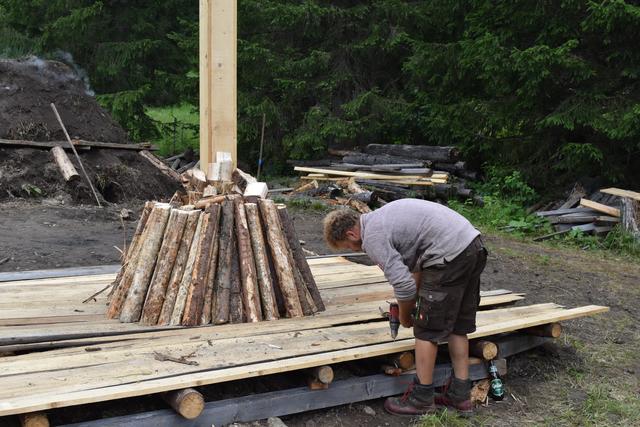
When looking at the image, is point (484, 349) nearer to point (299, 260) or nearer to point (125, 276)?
point (299, 260)

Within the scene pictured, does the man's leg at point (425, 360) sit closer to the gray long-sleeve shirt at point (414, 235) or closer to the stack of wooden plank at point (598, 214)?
the gray long-sleeve shirt at point (414, 235)

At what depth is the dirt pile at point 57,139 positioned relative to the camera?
1183 centimetres

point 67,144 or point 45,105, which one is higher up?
point 45,105

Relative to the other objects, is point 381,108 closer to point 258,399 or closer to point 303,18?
point 303,18

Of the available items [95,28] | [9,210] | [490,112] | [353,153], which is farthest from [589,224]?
[95,28]

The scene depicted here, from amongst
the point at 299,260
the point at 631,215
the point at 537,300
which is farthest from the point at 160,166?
the point at 299,260

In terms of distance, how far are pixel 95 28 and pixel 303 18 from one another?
656 cm

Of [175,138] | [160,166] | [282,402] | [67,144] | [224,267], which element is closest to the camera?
[282,402]

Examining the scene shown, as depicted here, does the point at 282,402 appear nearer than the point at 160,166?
Yes

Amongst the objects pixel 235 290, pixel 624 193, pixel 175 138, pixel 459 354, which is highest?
pixel 235 290

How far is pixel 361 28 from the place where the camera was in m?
16.1

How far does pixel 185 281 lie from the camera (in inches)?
182

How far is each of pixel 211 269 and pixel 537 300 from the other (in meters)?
3.70

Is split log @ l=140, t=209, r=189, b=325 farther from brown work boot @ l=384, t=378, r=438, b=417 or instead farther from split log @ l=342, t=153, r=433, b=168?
split log @ l=342, t=153, r=433, b=168
